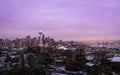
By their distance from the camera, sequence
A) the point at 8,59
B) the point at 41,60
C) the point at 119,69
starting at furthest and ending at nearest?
the point at 8,59
the point at 41,60
the point at 119,69

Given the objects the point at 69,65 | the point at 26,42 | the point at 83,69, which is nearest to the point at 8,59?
the point at 69,65

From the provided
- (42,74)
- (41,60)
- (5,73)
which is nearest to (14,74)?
(5,73)

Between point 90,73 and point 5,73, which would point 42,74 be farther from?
point 90,73

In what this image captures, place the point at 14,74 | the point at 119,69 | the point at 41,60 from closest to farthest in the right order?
the point at 14,74, the point at 119,69, the point at 41,60

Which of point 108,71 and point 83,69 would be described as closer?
point 108,71

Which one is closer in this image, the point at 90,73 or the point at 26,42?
the point at 90,73

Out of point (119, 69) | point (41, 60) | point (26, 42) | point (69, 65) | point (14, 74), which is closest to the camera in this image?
point (14, 74)

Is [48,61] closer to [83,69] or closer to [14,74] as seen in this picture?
[83,69]

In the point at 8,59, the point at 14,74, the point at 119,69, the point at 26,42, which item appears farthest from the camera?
the point at 26,42
